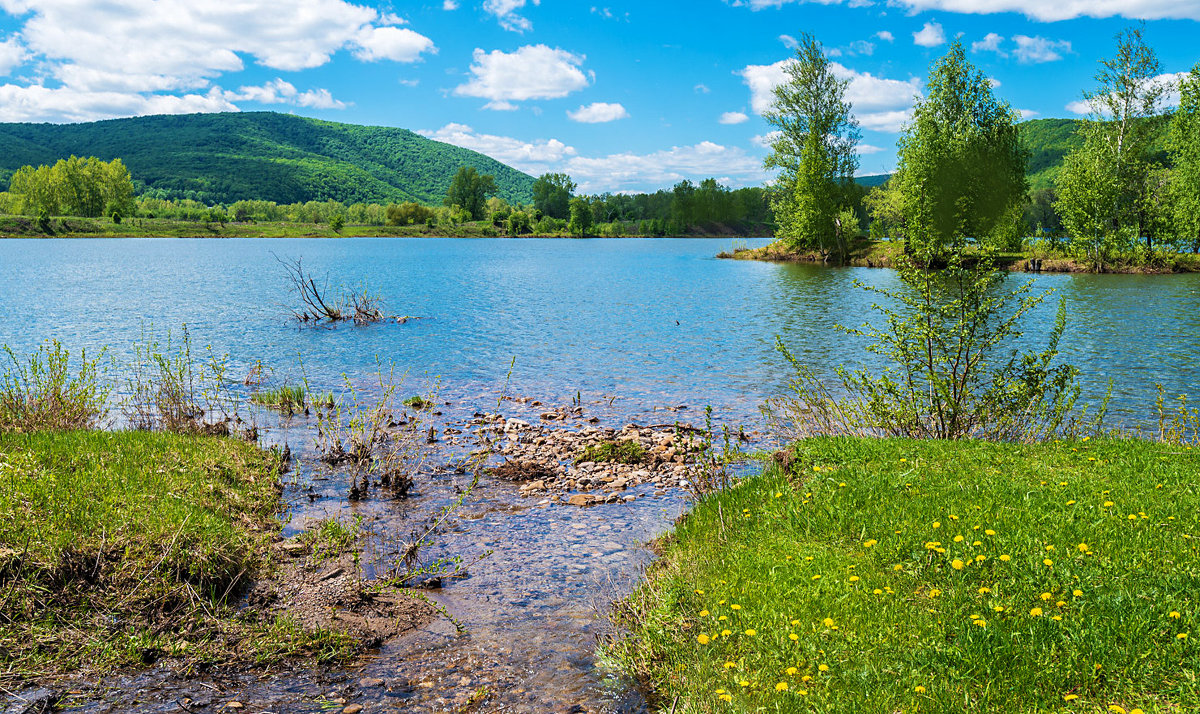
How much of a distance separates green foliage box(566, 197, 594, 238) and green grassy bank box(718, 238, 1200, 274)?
117 m

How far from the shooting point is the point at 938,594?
581 cm

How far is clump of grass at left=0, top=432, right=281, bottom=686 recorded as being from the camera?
6.10 metres

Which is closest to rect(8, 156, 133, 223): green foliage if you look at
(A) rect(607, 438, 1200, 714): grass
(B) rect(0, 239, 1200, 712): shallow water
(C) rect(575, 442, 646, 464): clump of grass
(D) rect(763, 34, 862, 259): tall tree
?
(B) rect(0, 239, 1200, 712): shallow water

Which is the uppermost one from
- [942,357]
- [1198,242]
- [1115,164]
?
[1115,164]

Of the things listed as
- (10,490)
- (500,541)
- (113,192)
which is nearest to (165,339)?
(10,490)

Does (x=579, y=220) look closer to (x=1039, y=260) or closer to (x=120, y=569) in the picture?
(x=1039, y=260)

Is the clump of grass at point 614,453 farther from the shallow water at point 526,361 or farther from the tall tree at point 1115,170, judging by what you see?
the tall tree at point 1115,170

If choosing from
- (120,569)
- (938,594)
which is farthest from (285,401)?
(938,594)

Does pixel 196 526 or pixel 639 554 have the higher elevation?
pixel 196 526

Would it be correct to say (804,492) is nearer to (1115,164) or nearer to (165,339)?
(165,339)

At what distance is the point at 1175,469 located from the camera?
8.30 meters

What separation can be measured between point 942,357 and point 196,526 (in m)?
11.5

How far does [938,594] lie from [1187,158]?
63.6 meters

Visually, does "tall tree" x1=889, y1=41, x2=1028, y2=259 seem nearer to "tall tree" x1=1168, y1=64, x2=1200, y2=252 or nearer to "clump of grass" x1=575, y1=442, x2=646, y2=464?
"tall tree" x1=1168, y1=64, x2=1200, y2=252
